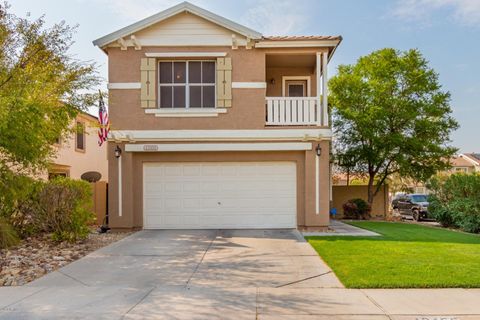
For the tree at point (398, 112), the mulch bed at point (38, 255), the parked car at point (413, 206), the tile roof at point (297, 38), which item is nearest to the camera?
the mulch bed at point (38, 255)

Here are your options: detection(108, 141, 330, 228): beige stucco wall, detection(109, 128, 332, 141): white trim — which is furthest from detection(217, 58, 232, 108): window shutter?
detection(108, 141, 330, 228): beige stucco wall

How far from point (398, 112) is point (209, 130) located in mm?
10695

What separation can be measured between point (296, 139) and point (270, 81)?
11.4 ft

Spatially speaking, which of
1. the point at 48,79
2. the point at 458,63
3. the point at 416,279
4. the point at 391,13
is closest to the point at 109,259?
the point at 48,79

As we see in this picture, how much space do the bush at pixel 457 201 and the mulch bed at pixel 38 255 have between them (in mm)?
12553

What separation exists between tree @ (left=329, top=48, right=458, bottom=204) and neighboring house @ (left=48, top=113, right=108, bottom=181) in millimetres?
12110

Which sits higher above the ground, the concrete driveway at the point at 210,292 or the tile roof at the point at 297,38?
the tile roof at the point at 297,38

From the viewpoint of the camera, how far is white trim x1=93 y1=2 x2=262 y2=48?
12438 mm

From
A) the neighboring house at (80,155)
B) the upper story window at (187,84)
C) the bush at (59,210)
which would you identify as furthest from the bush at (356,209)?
the bush at (59,210)

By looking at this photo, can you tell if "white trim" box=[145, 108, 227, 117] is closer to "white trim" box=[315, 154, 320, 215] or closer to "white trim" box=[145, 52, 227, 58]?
"white trim" box=[145, 52, 227, 58]

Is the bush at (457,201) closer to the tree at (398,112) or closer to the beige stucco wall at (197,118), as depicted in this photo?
the tree at (398,112)

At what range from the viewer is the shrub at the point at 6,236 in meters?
9.40

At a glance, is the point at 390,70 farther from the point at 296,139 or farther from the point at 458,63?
the point at 296,139

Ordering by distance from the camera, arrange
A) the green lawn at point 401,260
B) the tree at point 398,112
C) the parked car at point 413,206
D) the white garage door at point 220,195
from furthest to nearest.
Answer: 1. the parked car at point 413,206
2. the tree at point 398,112
3. the white garage door at point 220,195
4. the green lawn at point 401,260
